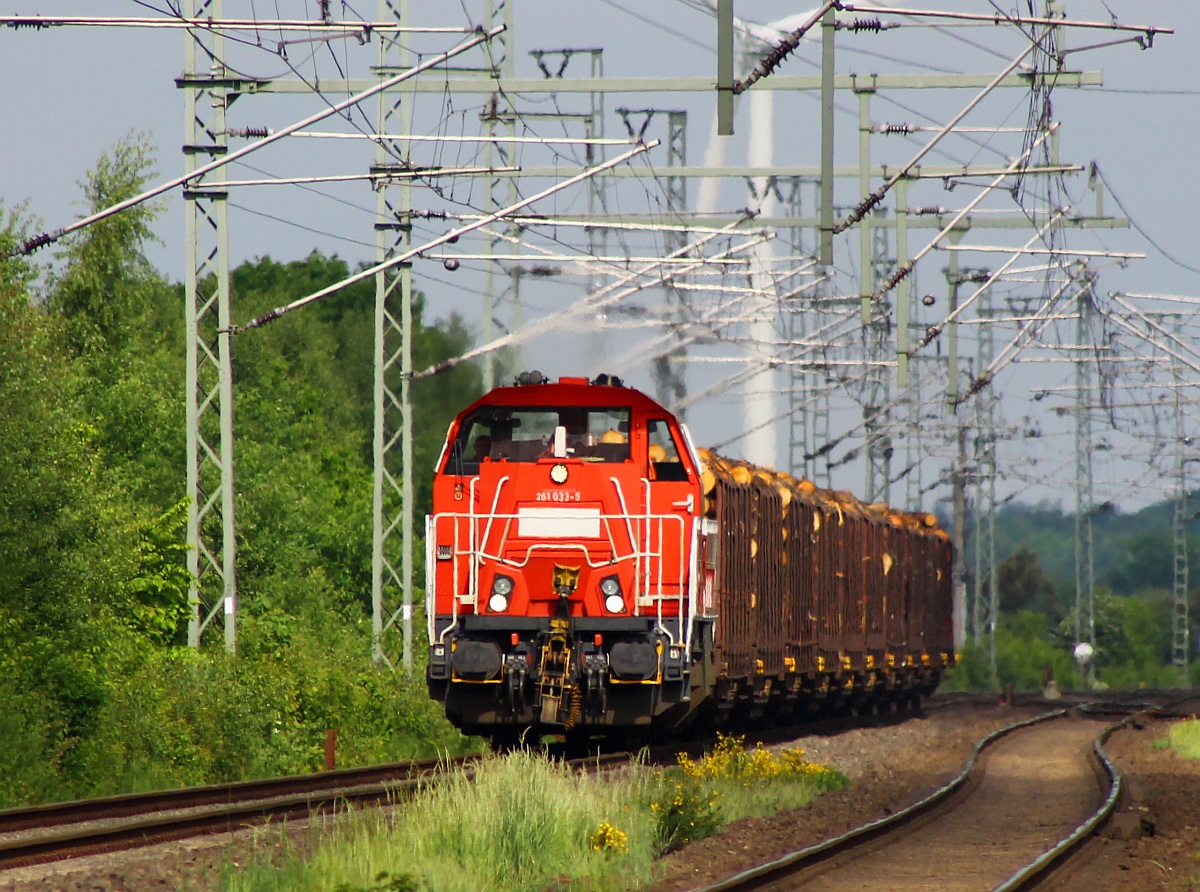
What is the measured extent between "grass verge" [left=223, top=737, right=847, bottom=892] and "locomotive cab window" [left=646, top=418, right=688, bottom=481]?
3517mm

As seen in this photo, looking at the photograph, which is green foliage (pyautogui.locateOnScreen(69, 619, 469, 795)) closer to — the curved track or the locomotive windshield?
the locomotive windshield

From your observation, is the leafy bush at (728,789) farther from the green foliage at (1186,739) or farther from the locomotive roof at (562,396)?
the green foliage at (1186,739)

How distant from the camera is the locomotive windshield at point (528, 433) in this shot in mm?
20219

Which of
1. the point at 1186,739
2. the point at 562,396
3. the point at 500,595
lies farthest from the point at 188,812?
the point at 1186,739

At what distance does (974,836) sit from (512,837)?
17.3 ft

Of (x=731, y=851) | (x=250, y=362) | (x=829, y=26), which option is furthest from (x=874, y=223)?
(x=250, y=362)

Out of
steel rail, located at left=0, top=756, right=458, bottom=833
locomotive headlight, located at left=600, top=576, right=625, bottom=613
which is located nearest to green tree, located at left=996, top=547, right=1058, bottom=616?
steel rail, located at left=0, top=756, right=458, bottom=833

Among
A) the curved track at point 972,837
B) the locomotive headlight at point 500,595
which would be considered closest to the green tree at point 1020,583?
the curved track at point 972,837

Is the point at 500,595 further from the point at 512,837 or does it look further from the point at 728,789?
the point at 512,837

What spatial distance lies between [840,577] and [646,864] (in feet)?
60.5

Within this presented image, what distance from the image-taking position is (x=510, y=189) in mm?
35000

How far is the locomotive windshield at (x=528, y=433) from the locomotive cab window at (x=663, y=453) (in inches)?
11.4

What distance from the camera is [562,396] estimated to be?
20.4 metres

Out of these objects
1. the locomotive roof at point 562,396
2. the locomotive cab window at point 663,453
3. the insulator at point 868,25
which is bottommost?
the locomotive cab window at point 663,453
